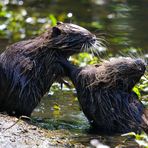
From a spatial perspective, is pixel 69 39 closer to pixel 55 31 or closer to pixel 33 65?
pixel 55 31

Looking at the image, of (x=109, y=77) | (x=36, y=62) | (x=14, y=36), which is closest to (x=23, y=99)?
(x=36, y=62)

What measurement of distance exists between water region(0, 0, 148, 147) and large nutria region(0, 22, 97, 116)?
28 cm

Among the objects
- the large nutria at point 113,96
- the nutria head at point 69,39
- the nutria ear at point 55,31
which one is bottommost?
the large nutria at point 113,96

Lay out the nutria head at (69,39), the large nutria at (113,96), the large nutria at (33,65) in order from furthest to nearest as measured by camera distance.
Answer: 1. the nutria head at (69,39)
2. the large nutria at (33,65)
3. the large nutria at (113,96)

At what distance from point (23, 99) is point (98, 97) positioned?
62 centimetres

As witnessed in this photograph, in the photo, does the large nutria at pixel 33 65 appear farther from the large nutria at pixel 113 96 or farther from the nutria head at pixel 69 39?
the large nutria at pixel 113 96

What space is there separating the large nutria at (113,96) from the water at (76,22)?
18cm

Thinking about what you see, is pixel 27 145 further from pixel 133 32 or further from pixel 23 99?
pixel 133 32

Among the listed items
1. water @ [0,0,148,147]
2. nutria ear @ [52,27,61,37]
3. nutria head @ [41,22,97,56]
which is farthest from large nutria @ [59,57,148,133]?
nutria ear @ [52,27,61,37]

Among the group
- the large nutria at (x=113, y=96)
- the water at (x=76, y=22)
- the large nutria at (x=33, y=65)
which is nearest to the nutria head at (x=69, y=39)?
the large nutria at (x=33, y=65)

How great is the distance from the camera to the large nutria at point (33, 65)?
5613 millimetres

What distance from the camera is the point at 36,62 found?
18.7 ft

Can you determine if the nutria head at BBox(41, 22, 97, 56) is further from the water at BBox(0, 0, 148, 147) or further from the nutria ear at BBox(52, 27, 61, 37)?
the water at BBox(0, 0, 148, 147)

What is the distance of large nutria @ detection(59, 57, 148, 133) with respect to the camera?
5484 mm
